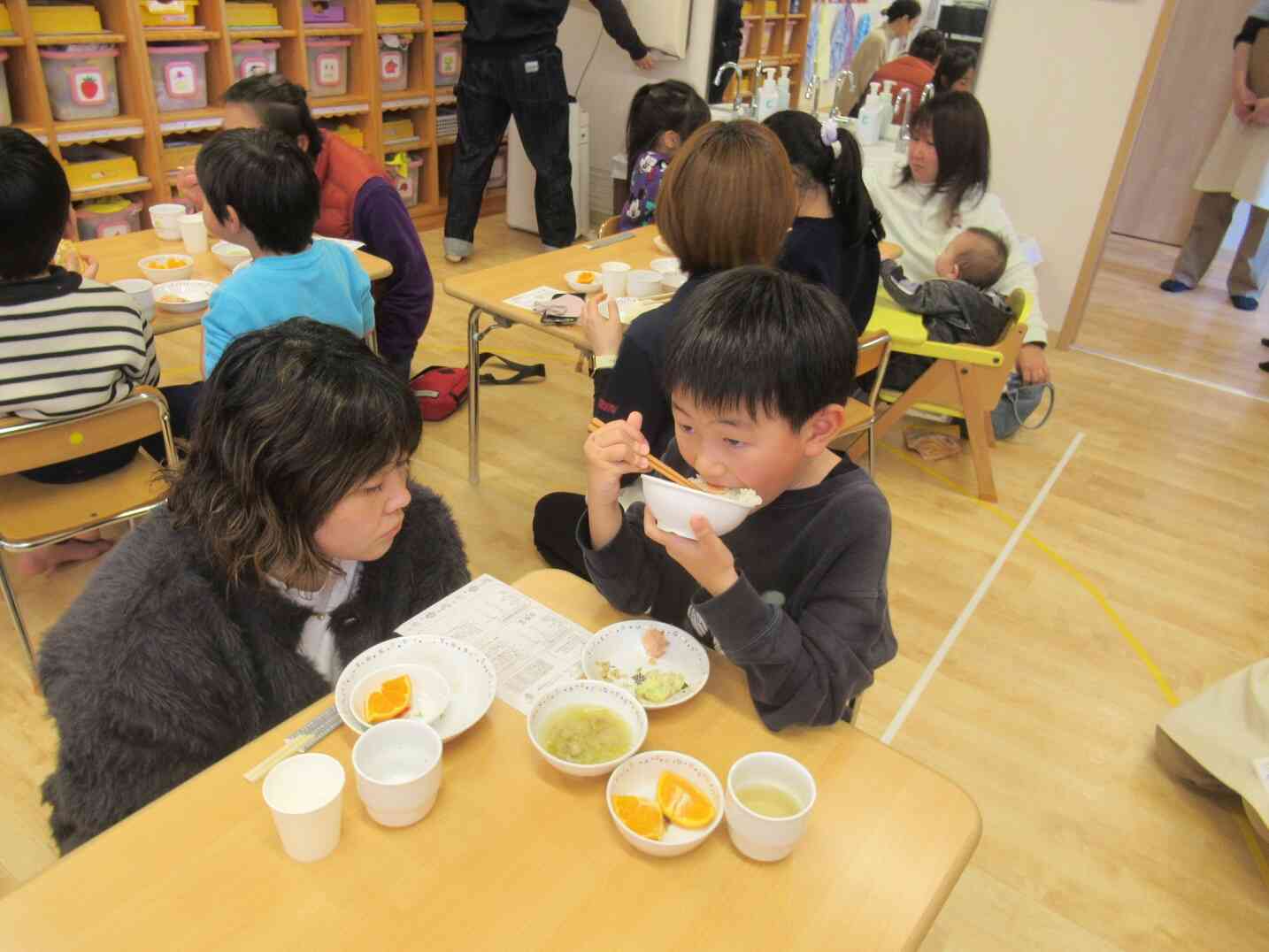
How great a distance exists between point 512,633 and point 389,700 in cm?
21

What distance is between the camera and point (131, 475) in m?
2.03

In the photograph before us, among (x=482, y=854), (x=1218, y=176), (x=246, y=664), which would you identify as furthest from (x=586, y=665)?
(x=1218, y=176)

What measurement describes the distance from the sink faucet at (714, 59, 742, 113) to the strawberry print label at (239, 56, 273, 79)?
7.18 feet

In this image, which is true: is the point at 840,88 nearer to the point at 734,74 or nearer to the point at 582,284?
the point at 734,74

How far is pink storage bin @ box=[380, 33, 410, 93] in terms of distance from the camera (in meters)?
4.66

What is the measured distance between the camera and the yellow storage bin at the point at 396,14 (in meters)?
4.54

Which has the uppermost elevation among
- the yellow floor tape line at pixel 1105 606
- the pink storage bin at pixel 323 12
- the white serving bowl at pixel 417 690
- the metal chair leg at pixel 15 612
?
the pink storage bin at pixel 323 12

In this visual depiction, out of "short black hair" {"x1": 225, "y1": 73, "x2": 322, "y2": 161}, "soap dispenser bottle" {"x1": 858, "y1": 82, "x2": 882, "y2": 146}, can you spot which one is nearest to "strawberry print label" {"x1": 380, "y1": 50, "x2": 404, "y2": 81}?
"short black hair" {"x1": 225, "y1": 73, "x2": 322, "y2": 161}

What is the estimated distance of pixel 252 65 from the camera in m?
4.14

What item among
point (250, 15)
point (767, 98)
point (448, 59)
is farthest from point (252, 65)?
point (767, 98)

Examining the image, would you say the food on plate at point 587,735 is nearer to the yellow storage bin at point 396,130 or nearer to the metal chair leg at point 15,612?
the metal chair leg at point 15,612

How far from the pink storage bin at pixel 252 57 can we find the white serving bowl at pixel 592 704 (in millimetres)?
3990

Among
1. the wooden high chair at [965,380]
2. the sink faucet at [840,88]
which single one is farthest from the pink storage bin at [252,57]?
the wooden high chair at [965,380]

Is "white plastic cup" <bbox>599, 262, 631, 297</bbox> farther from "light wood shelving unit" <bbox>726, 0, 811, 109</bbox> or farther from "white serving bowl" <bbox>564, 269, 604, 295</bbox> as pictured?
"light wood shelving unit" <bbox>726, 0, 811, 109</bbox>
